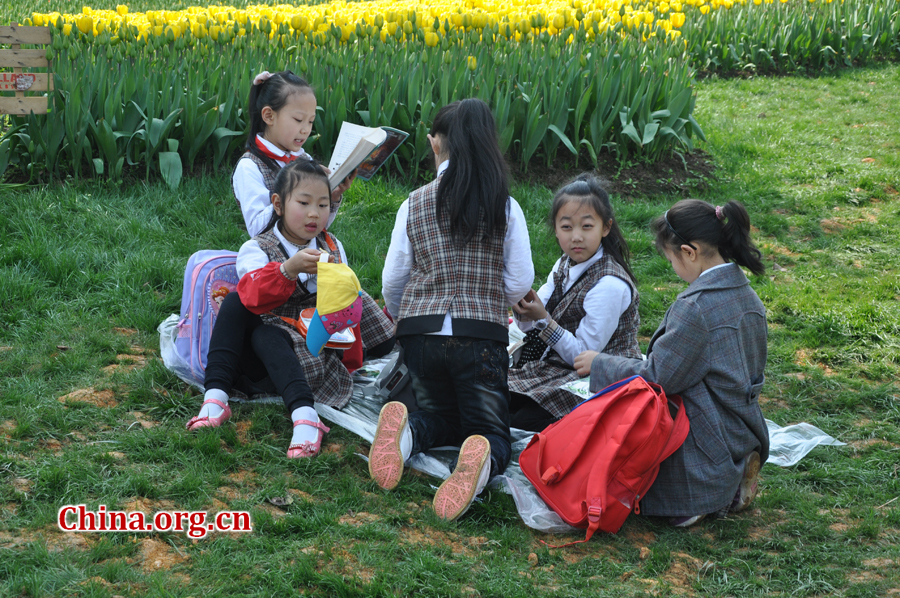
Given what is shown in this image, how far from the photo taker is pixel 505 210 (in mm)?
2730

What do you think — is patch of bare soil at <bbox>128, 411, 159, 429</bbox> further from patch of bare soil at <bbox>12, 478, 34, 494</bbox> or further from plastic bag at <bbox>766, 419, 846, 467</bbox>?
plastic bag at <bbox>766, 419, 846, 467</bbox>

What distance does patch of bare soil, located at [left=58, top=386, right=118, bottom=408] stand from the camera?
3014 millimetres

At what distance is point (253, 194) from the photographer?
345cm

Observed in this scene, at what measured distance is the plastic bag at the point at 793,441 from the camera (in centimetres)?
305

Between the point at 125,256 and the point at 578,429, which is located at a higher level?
the point at 578,429

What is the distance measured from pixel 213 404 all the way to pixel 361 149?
3.70 ft

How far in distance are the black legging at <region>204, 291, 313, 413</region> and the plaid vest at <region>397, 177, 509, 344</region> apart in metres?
0.49

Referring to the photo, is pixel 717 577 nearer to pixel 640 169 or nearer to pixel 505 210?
pixel 505 210

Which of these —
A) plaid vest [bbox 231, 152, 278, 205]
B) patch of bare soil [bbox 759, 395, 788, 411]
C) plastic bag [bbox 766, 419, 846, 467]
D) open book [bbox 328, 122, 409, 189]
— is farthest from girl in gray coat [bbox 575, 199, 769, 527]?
plaid vest [bbox 231, 152, 278, 205]

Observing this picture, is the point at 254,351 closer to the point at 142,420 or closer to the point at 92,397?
the point at 142,420

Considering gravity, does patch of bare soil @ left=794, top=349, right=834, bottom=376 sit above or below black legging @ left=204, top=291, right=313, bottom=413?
below

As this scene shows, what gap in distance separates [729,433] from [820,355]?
178 cm

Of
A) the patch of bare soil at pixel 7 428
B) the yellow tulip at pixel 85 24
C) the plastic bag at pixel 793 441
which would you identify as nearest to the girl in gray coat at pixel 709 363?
the plastic bag at pixel 793 441

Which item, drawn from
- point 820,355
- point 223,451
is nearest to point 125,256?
point 223,451
